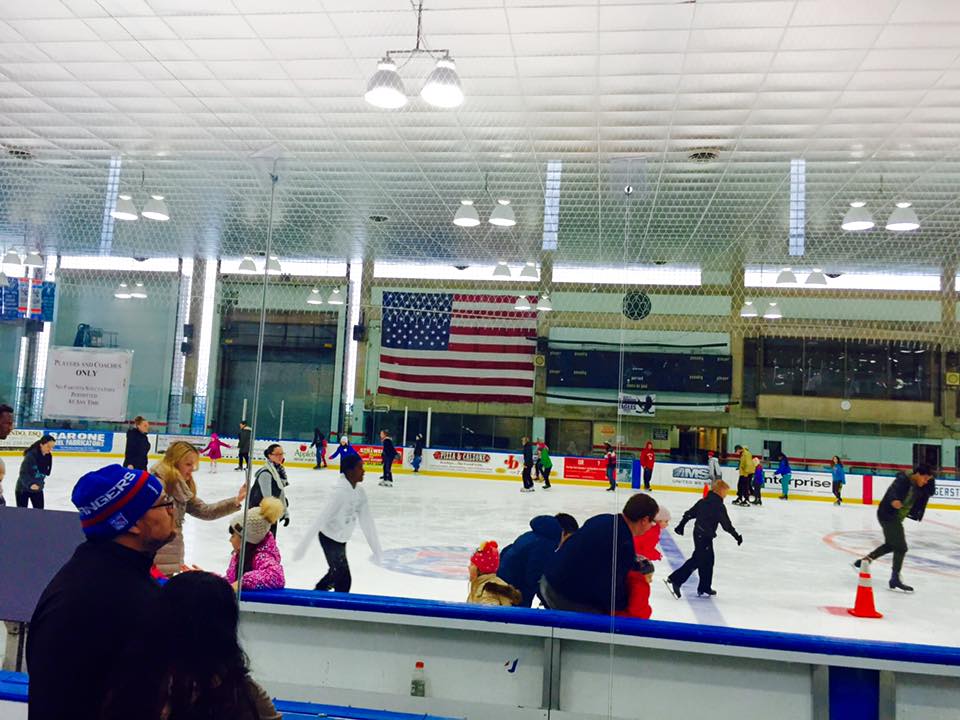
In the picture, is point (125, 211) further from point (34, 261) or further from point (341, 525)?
point (341, 525)

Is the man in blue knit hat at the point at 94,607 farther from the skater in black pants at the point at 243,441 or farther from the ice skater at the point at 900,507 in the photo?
the ice skater at the point at 900,507

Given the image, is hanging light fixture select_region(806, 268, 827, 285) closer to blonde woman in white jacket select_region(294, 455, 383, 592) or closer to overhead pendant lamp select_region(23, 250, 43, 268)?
blonde woman in white jacket select_region(294, 455, 383, 592)

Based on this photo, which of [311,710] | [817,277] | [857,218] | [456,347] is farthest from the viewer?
[857,218]

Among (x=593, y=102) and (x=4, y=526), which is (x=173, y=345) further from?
(x=593, y=102)

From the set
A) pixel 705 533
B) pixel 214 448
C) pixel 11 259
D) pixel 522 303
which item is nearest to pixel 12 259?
pixel 11 259

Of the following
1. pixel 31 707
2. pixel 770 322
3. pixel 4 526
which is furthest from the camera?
pixel 770 322

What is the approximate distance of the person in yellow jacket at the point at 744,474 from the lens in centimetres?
628

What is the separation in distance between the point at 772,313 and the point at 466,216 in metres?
2.78

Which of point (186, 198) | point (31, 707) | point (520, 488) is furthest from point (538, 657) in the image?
point (520, 488)

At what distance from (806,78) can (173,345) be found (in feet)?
19.4

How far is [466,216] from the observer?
252 inches

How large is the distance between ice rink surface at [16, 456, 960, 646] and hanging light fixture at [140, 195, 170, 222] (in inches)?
68.0

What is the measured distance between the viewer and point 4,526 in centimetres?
335

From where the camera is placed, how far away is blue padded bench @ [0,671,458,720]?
9.08 feet
